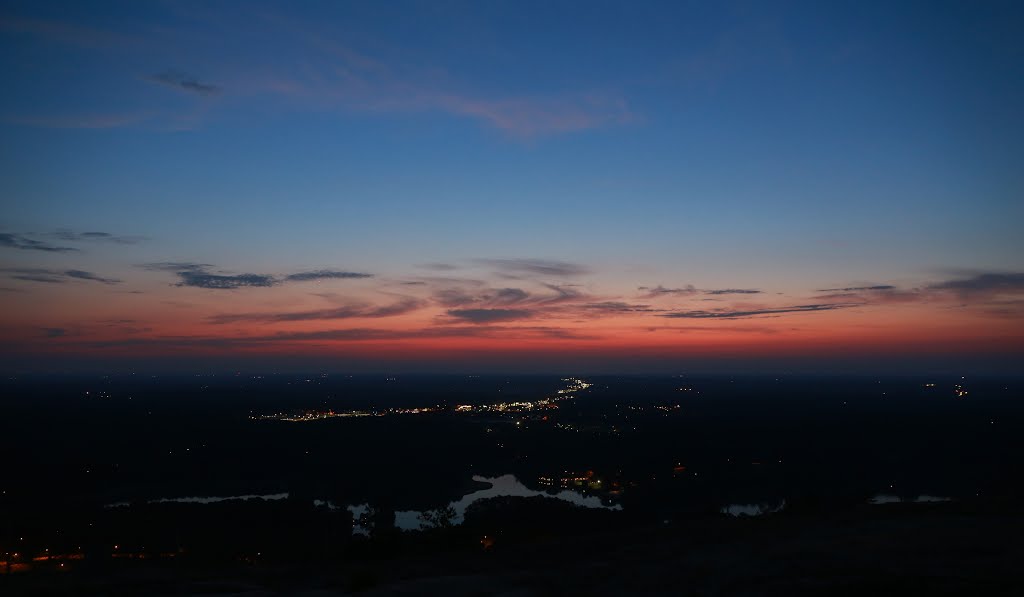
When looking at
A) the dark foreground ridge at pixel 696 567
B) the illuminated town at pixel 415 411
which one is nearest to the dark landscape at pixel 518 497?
the dark foreground ridge at pixel 696 567

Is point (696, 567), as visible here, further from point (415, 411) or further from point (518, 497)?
point (415, 411)

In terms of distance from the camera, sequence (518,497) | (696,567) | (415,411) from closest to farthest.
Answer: (696,567) → (518,497) → (415,411)

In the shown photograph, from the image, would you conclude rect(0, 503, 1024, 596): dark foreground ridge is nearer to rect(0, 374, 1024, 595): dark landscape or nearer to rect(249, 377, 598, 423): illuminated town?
rect(0, 374, 1024, 595): dark landscape

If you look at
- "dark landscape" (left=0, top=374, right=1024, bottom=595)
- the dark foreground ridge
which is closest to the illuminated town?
"dark landscape" (left=0, top=374, right=1024, bottom=595)

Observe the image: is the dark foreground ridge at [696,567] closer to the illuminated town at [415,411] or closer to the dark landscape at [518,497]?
the dark landscape at [518,497]

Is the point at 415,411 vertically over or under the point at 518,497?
under

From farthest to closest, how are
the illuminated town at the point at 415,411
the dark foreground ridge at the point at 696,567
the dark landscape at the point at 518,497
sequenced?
the illuminated town at the point at 415,411
the dark landscape at the point at 518,497
the dark foreground ridge at the point at 696,567

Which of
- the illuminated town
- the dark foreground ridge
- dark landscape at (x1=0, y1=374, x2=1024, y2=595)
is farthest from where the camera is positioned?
the illuminated town

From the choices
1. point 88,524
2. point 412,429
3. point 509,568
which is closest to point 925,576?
point 509,568

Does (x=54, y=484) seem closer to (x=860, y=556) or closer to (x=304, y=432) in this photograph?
(x=304, y=432)

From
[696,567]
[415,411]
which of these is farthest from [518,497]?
[415,411]

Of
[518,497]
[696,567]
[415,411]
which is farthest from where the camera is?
[415,411]
